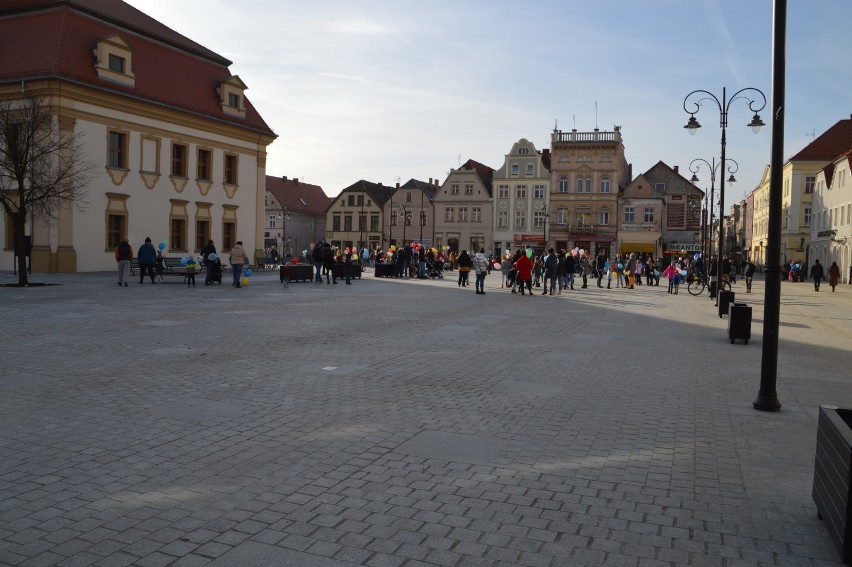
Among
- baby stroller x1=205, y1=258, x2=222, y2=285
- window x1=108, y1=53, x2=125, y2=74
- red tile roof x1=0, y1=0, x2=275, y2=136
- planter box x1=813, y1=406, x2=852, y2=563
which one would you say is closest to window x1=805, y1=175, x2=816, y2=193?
red tile roof x1=0, y1=0, x2=275, y2=136

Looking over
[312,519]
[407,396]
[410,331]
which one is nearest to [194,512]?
[312,519]

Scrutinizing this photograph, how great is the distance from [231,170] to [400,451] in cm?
4172

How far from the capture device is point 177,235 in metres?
41.3

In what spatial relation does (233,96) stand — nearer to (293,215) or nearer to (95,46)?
(95,46)

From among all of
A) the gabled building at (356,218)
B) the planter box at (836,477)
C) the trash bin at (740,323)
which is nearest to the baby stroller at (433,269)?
the trash bin at (740,323)

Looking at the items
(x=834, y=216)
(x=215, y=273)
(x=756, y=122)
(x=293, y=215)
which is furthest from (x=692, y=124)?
(x=293, y=215)

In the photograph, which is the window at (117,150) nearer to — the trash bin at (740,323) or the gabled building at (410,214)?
the trash bin at (740,323)

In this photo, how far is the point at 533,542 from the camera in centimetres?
429

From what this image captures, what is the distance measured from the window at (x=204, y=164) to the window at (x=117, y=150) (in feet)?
19.2

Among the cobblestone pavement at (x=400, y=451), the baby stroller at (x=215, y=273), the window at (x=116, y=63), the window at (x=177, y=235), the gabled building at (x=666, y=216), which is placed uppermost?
the window at (x=116, y=63)

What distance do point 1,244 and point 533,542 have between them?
37.8m

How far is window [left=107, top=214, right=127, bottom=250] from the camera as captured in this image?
120 ft

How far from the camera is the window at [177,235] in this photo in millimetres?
40781

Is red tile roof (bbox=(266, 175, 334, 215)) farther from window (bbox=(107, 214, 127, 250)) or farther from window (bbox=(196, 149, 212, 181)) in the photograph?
window (bbox=(107, 214, 127, 250))
